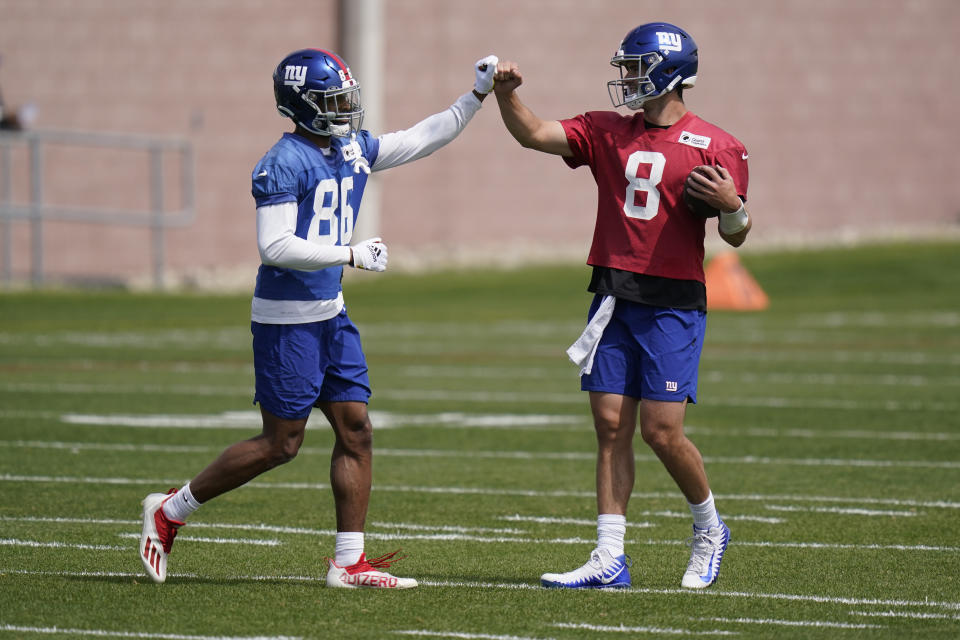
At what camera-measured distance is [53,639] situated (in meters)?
5.46

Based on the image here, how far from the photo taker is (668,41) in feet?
21.8

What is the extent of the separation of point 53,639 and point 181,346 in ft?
41.8

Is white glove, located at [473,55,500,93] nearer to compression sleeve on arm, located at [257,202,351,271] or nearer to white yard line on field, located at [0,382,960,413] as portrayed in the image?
compression sleeve on arm, located at [257,202,351,271]

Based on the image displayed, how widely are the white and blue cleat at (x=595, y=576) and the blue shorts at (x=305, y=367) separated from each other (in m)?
1.06

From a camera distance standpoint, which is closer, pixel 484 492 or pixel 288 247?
pixel 288 247

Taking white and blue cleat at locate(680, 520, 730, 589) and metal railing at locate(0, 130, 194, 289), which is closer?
white and blue cleat at locate(680, 520, 730, 589)

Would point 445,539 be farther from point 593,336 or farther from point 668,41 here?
point 668,41

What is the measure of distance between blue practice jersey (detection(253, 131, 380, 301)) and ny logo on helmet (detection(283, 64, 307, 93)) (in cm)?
21

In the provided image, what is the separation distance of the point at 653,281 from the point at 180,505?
213 cm

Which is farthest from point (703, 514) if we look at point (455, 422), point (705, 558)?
point (455, 422)

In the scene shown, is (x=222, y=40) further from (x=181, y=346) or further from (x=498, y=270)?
(x=181, y=346)

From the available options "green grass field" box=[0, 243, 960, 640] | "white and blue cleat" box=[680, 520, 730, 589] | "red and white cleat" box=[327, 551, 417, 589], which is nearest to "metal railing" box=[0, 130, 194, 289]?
"green grass field" box=[0, 243, 960, 640]

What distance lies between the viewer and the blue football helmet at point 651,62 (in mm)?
6602

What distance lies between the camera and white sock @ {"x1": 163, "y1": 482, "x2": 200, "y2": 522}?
6586 millimetres
